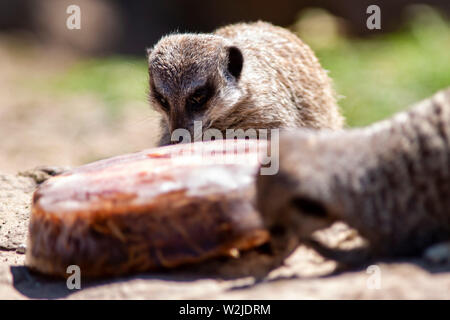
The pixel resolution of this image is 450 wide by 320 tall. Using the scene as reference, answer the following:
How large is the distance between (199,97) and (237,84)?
340 millimetres

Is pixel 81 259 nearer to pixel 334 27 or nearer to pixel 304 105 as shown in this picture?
pixel 304 105

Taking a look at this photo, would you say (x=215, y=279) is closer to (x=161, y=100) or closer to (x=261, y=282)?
(x=261, y=282)

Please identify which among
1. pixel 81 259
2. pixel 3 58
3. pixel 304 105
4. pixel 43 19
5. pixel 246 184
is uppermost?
pixel 43 19

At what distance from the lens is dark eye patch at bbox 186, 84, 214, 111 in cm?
404

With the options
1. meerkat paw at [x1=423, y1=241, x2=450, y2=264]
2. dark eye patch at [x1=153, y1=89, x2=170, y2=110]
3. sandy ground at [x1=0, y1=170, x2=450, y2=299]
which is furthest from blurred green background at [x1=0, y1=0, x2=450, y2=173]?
meerkat paw at [x1=423, y1=241, x2=450, y2=264]

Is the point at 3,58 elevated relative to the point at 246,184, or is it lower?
elevated

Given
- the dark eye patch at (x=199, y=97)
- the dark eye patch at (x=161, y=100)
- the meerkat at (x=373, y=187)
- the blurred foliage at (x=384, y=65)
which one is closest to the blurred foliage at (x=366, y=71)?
the blurred foliage at (x=384, y=65)

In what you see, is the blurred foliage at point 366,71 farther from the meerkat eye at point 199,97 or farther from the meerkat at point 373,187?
the meerkat at point 373,187

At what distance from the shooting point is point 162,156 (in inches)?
107

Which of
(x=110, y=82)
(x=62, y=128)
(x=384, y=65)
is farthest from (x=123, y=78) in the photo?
(x=384, y=65)

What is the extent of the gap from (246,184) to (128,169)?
0.55 metres

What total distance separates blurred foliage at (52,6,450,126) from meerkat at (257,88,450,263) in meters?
3.42
